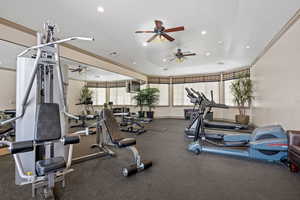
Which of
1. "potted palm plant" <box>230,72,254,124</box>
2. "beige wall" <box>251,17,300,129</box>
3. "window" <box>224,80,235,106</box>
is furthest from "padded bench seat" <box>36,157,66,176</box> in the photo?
"window" <box>224,80,235,106</box>

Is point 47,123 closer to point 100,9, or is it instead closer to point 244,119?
point 100,9

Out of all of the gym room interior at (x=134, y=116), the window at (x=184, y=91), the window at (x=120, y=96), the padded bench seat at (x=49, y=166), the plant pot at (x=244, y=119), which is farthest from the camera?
the window at (x=120, y=96)

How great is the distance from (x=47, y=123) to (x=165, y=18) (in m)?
3.36

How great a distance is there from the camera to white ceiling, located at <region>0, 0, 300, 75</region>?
290 centimetres

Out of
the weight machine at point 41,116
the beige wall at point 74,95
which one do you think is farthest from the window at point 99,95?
the weight machine at point 41,116

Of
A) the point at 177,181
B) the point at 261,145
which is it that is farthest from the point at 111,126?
the point at 261,145

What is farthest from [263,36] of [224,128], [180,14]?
[224,128]

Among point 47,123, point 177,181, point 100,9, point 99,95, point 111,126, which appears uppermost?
point 100,9

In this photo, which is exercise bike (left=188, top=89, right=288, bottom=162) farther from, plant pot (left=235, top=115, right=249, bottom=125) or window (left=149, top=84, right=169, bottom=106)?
window (left=149, top=84, right=169, bottom=106)

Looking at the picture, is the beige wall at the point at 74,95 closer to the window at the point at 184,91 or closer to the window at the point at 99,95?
the window at the point at 99,95

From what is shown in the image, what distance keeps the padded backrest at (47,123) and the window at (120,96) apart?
919 centimetres

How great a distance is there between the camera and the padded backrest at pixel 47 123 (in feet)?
5.56

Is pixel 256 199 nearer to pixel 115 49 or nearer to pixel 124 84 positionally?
pixel 115 49

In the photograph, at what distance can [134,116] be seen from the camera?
19.7 feet
